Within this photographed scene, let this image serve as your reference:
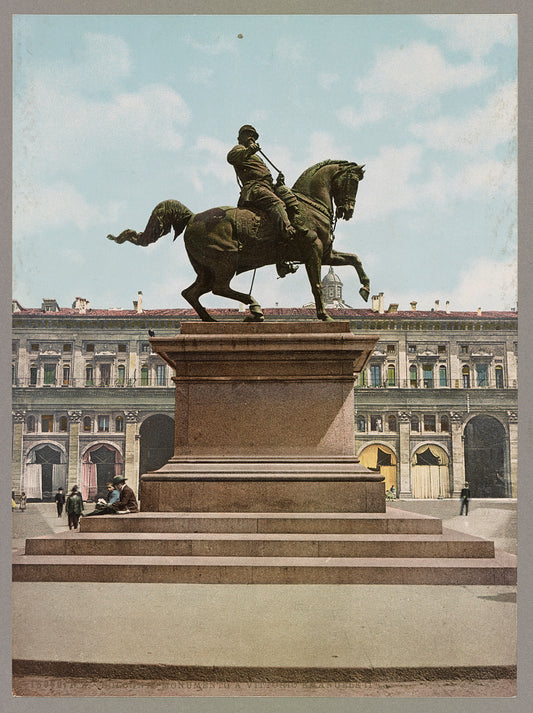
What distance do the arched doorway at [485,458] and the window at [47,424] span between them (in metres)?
11.3

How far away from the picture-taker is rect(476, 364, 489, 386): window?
1565cm

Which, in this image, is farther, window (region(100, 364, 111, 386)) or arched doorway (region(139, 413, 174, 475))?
arched doorway (region(139, 413, 174, 475))

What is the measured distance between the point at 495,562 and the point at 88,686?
4.08 metres

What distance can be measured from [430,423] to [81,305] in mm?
18784

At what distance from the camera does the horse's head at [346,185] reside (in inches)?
365

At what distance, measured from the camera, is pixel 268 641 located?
5.06m

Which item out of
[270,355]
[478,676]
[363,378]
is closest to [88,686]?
[478,676]

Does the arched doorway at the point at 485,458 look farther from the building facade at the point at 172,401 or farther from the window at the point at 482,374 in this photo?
the window at the point at 482,374

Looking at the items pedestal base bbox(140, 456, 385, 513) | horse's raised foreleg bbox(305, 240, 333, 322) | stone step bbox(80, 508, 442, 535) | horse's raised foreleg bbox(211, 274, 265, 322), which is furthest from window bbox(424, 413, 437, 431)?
stone step bbox(80, 508, 442, 535)

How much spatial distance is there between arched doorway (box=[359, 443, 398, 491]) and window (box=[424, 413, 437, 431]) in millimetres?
3124

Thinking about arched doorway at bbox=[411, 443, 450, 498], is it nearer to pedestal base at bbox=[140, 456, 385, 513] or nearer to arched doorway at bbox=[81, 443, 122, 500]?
arched doorway at bbox=[81, 443, 122, 500]

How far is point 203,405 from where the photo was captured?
27.2ft

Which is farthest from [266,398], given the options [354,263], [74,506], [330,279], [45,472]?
[45,472]

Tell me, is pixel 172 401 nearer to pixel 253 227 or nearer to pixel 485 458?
pixel 485 458
